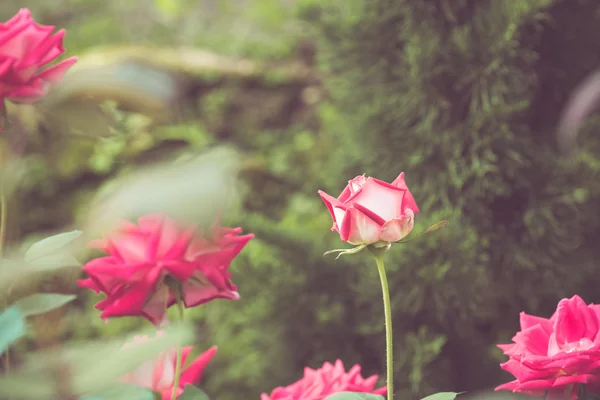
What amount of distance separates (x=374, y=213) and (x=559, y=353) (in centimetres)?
15

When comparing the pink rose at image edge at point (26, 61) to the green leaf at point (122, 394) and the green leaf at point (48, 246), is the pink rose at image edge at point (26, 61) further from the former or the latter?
the green leaf at point (122, 394)

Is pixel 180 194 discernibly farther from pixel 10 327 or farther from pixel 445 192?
pixel 445 192

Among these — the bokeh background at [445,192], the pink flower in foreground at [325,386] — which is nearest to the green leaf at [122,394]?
the pink flower in foreground at [325,386]

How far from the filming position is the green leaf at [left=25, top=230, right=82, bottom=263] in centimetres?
37

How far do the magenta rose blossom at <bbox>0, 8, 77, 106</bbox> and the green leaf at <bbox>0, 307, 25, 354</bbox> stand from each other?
17 centimetres

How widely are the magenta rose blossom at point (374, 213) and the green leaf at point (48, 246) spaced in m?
0.17

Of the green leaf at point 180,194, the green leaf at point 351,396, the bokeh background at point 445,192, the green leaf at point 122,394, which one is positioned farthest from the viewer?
the bokeh background at point 445,192

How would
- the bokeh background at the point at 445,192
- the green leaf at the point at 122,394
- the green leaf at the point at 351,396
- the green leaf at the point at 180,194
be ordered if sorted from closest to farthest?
the green leaf at the point at 180,194 → the green leaf at the point at 122,394 → the green leaf at the point at 351,396 → the bokeh background at the point at 445,192

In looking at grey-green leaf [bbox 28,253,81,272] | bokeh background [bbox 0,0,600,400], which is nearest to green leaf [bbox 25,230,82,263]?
grey-green leaf [bbox 28,253,81,272]

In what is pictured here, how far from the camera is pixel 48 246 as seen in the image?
372 mm

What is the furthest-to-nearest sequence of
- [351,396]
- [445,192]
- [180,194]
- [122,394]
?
[445,192] → [351,396] → [122,394] → [180,194]

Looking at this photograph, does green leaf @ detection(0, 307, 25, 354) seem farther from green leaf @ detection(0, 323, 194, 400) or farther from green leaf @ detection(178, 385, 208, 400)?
green leaf @ detection(178, 385, 208, 400)

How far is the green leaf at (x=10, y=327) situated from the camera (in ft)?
0.94

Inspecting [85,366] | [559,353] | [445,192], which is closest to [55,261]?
[85,366]
